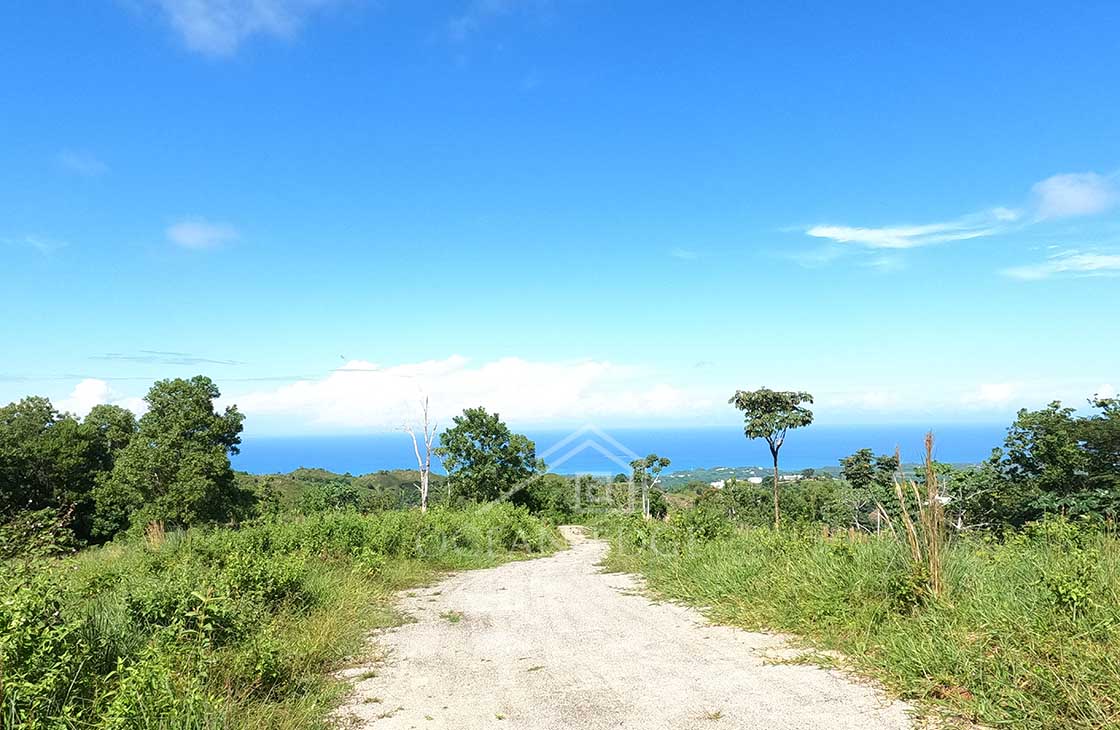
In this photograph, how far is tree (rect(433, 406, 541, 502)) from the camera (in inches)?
1047

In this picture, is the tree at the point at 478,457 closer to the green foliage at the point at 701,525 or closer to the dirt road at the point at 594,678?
the green foliage at the point at 701,525

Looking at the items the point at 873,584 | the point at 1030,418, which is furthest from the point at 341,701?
the point at 1030,418

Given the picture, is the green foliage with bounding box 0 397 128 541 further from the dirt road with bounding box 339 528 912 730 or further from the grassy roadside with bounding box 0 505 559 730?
the dirt road with bounding box 339 528 912 730

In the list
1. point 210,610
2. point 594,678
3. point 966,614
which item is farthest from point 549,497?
point 966,614

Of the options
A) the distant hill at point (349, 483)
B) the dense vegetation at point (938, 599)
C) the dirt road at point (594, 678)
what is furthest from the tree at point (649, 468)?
the dirt road at point (594, 678)

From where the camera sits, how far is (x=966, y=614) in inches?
222

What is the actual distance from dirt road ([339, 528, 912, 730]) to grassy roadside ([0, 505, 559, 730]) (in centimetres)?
60

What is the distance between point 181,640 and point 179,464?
2628 centimetres

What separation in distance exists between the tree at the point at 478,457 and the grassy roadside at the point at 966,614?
18.1m

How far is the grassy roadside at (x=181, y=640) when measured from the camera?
149 inches

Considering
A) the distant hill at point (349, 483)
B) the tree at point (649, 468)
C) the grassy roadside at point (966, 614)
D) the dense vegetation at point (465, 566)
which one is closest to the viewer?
the dense vegetation at point (465, 566)

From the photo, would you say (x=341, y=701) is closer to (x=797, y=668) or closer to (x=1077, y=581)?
(x=797, y=668)

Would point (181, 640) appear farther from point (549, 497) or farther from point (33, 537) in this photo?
point (549, 497)

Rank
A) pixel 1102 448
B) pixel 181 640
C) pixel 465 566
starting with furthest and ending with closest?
1. pixel 1102 448
2. pixel 465 566
3. pixel 181 640
